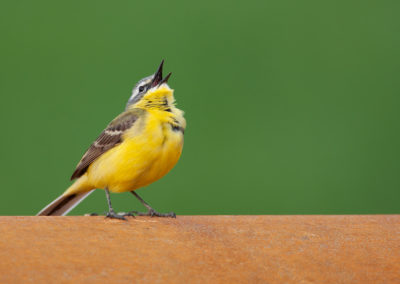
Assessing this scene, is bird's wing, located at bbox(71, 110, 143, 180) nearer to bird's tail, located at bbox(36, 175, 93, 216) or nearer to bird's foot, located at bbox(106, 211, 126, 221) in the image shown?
bird's tail, located at bbox(36, 175, 93, 216)

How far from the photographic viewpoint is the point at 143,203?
4.34 metres

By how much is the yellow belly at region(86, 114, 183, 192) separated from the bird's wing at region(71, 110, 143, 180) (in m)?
0.11

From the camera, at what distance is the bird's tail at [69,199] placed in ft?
14.6

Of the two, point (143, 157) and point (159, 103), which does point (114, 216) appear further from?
point (159, 103)

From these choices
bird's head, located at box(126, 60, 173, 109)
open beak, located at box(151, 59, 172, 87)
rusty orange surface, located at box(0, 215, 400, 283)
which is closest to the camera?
rusty orange surface, located at box(0, 215, 400, 283)

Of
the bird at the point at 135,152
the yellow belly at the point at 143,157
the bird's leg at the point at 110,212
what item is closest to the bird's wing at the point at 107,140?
the bird at the point at 135,152

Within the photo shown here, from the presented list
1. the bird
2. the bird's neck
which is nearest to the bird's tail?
the bird

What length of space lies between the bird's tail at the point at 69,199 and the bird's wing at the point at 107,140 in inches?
3.3

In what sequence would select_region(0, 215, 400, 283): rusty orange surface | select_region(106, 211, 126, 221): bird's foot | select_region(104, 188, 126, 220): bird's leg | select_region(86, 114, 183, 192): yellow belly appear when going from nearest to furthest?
1. select_region(0, 215, 400, 283): rusty orange surface
2. select_region(106, 211, 126, 221): bird's foot
3. select_region(104, 188, 126, 220): bird's leg
4. select_region(86, 114, 183, 192): yellow belly

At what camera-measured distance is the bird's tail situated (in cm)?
444

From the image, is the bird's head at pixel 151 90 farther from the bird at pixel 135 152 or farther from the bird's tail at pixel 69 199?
the bird's tail at pixel 69 199

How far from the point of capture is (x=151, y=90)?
15.1 ft

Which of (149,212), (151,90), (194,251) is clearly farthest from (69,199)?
(194,251)

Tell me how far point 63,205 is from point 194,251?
239 centimetres
